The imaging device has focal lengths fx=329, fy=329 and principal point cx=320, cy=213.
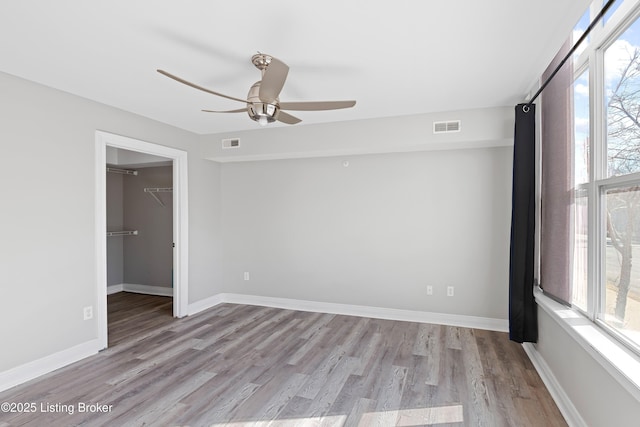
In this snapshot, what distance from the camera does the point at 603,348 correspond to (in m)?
1.78

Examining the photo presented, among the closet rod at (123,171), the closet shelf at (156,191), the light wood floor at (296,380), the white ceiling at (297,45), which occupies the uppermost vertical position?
the white ceiling at (297,45)

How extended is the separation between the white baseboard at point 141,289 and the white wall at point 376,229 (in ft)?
4.07

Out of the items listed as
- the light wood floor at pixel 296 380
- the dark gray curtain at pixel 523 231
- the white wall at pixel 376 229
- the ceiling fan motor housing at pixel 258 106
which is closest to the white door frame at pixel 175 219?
the light wood floor at pixel 296 380

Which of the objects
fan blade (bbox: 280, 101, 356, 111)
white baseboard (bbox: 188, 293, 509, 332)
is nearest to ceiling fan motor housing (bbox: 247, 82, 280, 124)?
fan blade (bbox: 280, 101, 356, 111)

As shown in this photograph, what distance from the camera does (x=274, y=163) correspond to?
193 inches

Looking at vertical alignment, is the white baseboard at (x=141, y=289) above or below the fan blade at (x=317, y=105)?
below

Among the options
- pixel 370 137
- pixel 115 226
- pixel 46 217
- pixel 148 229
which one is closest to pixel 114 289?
pixel 115 226

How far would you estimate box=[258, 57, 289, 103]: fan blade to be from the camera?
1924mm

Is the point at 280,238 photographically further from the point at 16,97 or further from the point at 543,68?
the point at 543,68

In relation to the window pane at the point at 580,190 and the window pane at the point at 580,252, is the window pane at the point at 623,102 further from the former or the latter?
the window pane at the point at 580,252

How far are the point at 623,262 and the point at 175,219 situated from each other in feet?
14.5

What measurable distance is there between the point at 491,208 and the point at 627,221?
2212mm

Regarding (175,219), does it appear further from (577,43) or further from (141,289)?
(577,43)

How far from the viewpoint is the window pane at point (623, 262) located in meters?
1.69
